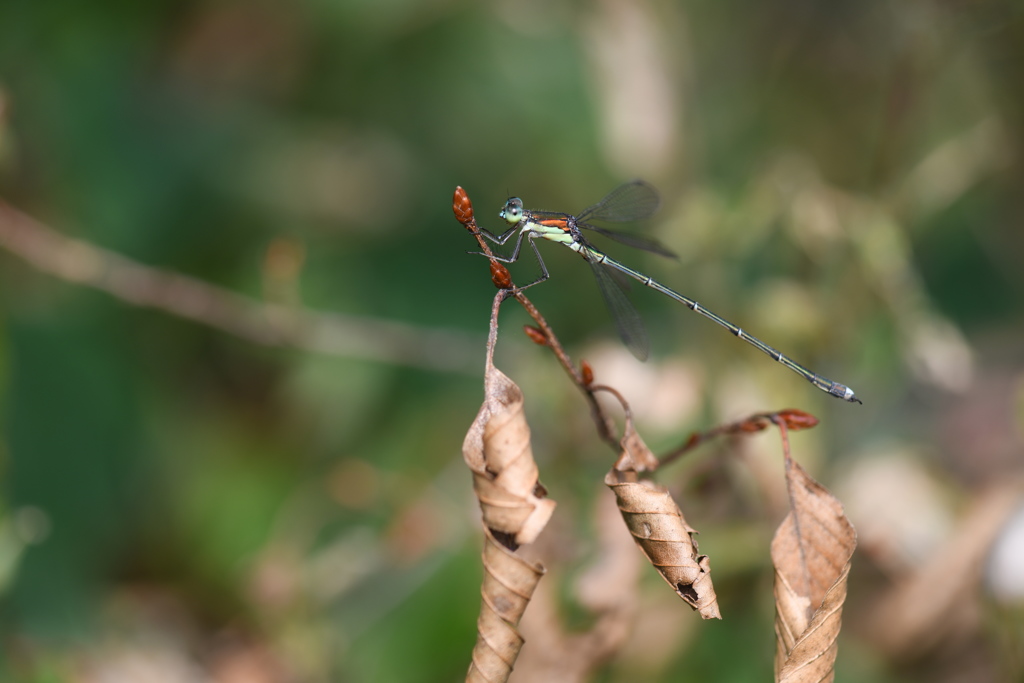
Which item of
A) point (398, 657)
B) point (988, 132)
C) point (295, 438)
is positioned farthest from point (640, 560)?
point (988, 132)

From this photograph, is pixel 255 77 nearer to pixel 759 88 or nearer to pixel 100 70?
pixel 100 70

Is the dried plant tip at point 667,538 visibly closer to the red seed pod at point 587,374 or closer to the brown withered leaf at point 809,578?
the brown withered leaf at point 809,578

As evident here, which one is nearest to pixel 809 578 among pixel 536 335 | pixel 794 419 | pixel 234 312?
pixel 794 419

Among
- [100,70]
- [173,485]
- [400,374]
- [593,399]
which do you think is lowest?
[593,399]

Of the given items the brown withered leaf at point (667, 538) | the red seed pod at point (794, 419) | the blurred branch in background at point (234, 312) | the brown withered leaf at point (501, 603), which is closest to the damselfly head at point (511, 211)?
the blurred branch in background at point (234, 312)

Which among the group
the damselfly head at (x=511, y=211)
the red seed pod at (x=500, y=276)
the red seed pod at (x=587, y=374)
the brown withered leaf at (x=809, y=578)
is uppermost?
the damselfly head at (x=511, y=211)

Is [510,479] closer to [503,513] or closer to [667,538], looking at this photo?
[503,513]

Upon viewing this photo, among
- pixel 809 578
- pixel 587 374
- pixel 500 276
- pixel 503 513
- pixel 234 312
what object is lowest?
pixel 809 578
